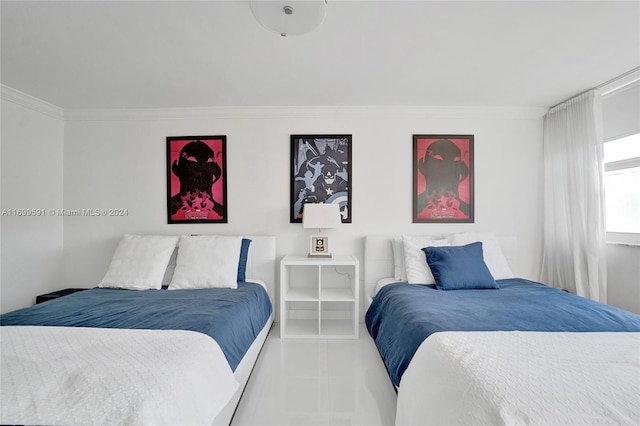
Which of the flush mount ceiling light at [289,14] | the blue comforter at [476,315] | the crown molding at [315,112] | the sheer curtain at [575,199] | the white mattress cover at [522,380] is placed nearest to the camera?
the white mattress cover at [522,380]

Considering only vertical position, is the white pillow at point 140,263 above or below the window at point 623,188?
below

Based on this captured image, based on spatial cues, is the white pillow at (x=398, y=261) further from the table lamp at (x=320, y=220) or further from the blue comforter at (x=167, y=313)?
the blue comforter at (x=167, y=313)

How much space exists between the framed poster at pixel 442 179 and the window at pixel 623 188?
1192 mm

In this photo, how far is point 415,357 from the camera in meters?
1.59

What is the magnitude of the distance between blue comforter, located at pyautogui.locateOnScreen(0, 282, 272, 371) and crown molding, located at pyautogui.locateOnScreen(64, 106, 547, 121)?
1.90 meters

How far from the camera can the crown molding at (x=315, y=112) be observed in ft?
10.9

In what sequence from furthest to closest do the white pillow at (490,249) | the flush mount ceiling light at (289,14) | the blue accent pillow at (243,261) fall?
the blue accent pillow at (243,261) → the white pillow at (490,249) → the flush mount ceiling light at (289,14)

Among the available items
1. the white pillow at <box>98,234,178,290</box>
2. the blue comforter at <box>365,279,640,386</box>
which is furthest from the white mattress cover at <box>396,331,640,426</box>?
the white pillow at <box>98,234,178,290</box>

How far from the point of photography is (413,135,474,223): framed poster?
3.35 m

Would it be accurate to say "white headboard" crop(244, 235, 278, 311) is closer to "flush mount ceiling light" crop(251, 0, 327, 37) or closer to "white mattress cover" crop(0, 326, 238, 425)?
"white mattress cover" crop(0, 326, 238, 425)

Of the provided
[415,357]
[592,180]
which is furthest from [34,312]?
[592,180]

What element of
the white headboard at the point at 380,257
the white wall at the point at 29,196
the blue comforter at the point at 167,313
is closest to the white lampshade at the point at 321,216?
the white headboard at the point at 380,257

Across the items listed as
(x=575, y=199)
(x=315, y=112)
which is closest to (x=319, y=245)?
(x=315, y=112)

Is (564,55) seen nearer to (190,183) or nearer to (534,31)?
(534,31)
